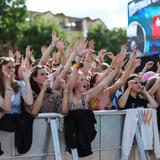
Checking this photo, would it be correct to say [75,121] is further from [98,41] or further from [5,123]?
[98,41]

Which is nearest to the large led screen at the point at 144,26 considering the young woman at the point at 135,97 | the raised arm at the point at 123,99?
the young woman at the point at 135,97

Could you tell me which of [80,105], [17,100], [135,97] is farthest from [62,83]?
[135,97]

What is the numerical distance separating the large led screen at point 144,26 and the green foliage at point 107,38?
106 ft

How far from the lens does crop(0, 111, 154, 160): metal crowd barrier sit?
4.74 metres

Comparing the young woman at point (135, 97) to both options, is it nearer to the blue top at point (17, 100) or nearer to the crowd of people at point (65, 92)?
the crowd of people at point (65, 92)

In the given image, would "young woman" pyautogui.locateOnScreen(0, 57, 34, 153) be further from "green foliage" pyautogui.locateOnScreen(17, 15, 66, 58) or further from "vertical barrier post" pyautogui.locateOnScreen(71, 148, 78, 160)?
"green foliage" pyautogui.locateOnScreen(17, 15, 66, 58)

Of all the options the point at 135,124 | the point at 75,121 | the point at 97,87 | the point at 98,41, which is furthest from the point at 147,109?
the point at 98,41

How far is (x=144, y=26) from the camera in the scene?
46.2 ft

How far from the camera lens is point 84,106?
5355 millimetres

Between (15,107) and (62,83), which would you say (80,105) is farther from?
(15,107)

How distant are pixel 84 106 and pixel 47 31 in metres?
34.5

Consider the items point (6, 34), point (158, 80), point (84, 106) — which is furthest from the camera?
point (6, 34)

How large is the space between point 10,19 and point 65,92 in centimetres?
3032

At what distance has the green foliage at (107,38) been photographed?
48.2 metres
